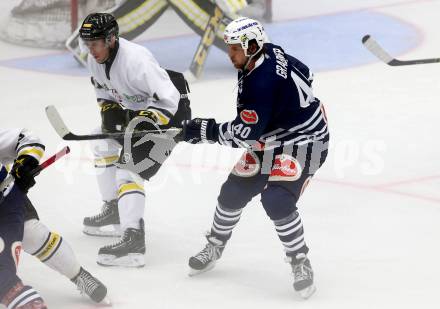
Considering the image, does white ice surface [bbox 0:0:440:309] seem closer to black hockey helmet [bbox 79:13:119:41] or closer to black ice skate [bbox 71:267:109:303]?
→ black ice skate [bbox 71:267:109:303]

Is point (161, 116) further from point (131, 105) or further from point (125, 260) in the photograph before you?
point (125, 260)

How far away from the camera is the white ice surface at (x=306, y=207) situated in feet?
13.0

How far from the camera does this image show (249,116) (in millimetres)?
3725

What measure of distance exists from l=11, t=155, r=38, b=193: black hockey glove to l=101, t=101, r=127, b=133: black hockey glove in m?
0.89

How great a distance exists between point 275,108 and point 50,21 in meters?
5.30

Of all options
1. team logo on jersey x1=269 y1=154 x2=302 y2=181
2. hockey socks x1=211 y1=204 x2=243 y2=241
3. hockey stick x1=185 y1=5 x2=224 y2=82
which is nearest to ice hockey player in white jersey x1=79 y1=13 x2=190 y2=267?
hockey socks x1=211 y1=204 x2=243 y2=241

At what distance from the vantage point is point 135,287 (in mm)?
4008

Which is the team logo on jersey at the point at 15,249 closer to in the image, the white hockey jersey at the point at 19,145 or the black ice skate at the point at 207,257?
the white hockey jersey at the point at 19,145

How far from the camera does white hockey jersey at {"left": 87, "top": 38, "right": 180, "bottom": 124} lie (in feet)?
13.9

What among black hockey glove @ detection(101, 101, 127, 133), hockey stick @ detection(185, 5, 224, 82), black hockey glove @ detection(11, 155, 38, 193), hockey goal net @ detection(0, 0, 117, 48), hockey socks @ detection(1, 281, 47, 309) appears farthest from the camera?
hockey goal net @ detection(0, 0, 117, 48)

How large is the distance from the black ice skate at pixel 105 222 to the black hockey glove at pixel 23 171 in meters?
1.06

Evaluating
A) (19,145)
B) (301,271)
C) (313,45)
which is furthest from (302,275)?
(313,45)

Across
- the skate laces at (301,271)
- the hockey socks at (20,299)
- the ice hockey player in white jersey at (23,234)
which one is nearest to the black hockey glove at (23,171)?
the ice hockey player in white jersey at (23,234)

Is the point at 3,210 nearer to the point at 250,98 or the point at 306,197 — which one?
the point at 250,98
